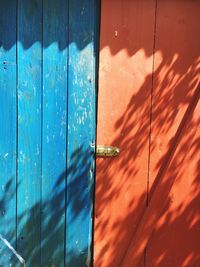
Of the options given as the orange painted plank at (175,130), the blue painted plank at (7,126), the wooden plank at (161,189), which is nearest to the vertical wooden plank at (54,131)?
the blue painted plank at (7,126)

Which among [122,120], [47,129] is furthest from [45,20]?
[122,120]

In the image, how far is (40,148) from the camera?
3785 millimetres

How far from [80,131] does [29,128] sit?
39 cm

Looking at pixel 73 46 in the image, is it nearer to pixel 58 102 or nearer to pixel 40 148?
pixel 58 102

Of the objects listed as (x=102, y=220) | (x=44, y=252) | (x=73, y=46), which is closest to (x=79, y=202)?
(x=102, y=220)

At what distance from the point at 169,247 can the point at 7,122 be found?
157 cm

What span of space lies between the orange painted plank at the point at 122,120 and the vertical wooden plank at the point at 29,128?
46 centimetres

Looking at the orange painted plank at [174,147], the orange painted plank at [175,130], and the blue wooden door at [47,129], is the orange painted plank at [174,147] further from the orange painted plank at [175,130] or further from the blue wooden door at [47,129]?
the blue wooden door at [47,129]

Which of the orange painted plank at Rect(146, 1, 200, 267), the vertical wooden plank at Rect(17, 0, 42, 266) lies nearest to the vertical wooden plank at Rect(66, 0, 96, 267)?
the vertical wooden plank at Rect(17, 0, 42, 266)

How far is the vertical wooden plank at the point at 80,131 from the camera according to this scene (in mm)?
3654

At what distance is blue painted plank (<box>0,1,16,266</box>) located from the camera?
3.69 meters

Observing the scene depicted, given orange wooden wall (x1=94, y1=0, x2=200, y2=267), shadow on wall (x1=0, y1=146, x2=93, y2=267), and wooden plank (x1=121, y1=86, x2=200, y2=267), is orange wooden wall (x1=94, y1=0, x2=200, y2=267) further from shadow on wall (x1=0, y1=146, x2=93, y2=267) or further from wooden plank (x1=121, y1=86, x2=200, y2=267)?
shadow on wall (x1=0, y1=146, x2=93, y2=267)

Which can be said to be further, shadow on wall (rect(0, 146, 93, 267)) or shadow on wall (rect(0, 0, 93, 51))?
shadow on wall (rect(0, 146, 93, 267))

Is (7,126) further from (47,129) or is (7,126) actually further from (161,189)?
(161,189)
